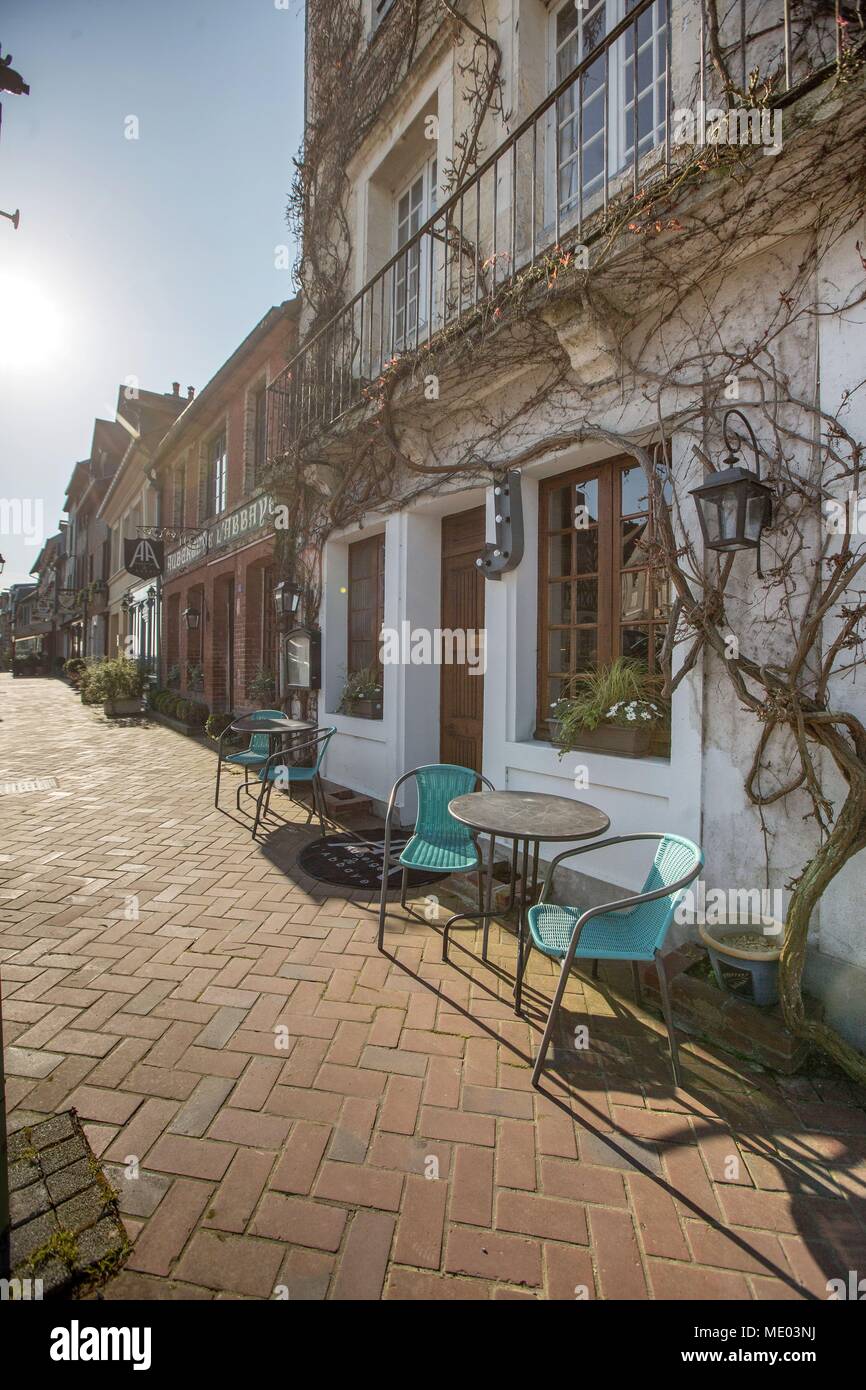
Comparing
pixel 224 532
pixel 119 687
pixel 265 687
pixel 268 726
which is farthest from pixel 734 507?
pixel 119 687

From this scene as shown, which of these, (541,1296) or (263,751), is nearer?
(541,1296)

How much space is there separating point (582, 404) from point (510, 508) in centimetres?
79

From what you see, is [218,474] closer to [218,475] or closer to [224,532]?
[218,475]

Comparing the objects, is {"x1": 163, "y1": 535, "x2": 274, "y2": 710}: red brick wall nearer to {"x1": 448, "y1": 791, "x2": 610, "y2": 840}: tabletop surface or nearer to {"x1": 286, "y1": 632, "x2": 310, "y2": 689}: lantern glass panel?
{"x1": 286, "y1": 632, "x2": 310, "y2": 689}: lantern glass panel

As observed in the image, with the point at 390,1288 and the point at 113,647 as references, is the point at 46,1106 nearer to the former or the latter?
the point at 390,1288

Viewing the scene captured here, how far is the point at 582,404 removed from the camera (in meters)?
3.86

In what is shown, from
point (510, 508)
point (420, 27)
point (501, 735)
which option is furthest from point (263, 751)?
point (420, 27)

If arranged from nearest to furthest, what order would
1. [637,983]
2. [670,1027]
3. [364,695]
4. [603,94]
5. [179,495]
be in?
[670,1027], [637,983], [603,94], [364,695], [179,495]

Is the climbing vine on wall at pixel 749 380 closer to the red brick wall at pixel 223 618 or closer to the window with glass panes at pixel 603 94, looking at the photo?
the window with glass panes at pixel 603 94

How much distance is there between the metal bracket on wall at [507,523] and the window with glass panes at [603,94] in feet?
5.31

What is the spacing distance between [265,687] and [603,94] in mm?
7038

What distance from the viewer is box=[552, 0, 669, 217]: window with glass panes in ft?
11.9

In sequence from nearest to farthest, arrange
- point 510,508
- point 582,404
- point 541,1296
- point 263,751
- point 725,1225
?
point 541,1296 < point 725,1225 < point 582,404 < point 510,508 < point 263,751

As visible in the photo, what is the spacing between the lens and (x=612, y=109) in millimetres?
3941
